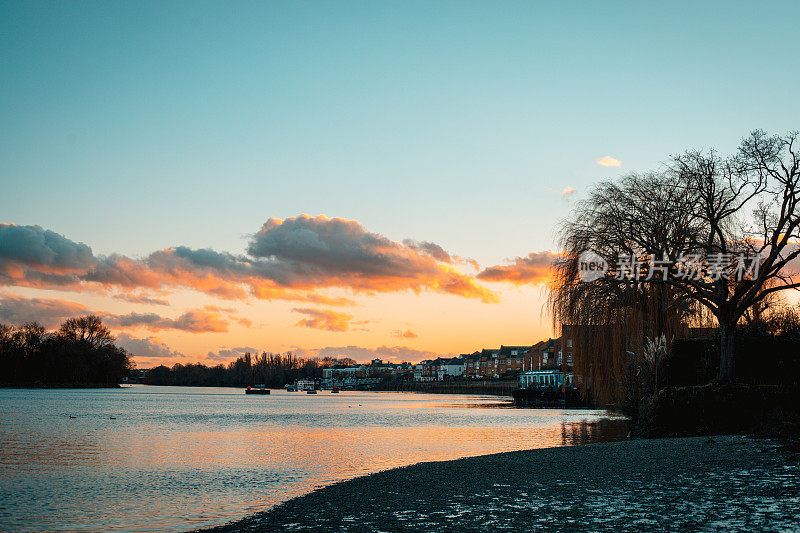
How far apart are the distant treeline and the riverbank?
138 meters

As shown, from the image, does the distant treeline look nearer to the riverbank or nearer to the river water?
the river water

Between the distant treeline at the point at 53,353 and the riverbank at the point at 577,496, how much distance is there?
453 ft

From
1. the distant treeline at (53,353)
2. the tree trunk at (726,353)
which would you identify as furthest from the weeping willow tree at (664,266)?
the distant treeline at (53,353)

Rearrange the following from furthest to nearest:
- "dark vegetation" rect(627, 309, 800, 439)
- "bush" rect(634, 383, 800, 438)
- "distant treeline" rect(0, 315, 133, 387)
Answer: "distant treeline" rect(0, 315, 133, 387), "bush" rect(634, 383, 800, 438), "dark vegetation" rect(627, 309, 800, 439)

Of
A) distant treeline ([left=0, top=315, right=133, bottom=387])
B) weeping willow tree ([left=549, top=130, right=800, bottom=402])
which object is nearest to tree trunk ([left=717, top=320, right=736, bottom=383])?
Result: weeping willow tree ([left=549, top=130, right=800, bottom=402])

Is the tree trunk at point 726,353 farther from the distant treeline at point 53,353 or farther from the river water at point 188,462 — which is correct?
the distant treeline at point 53,353

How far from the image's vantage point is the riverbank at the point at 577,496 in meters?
10.4

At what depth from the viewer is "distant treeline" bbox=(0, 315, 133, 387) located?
137250 millimetres

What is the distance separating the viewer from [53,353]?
5408 inches

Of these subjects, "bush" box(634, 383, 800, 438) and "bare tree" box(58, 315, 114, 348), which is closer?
"bush" box(634, 383, 800, 438)
